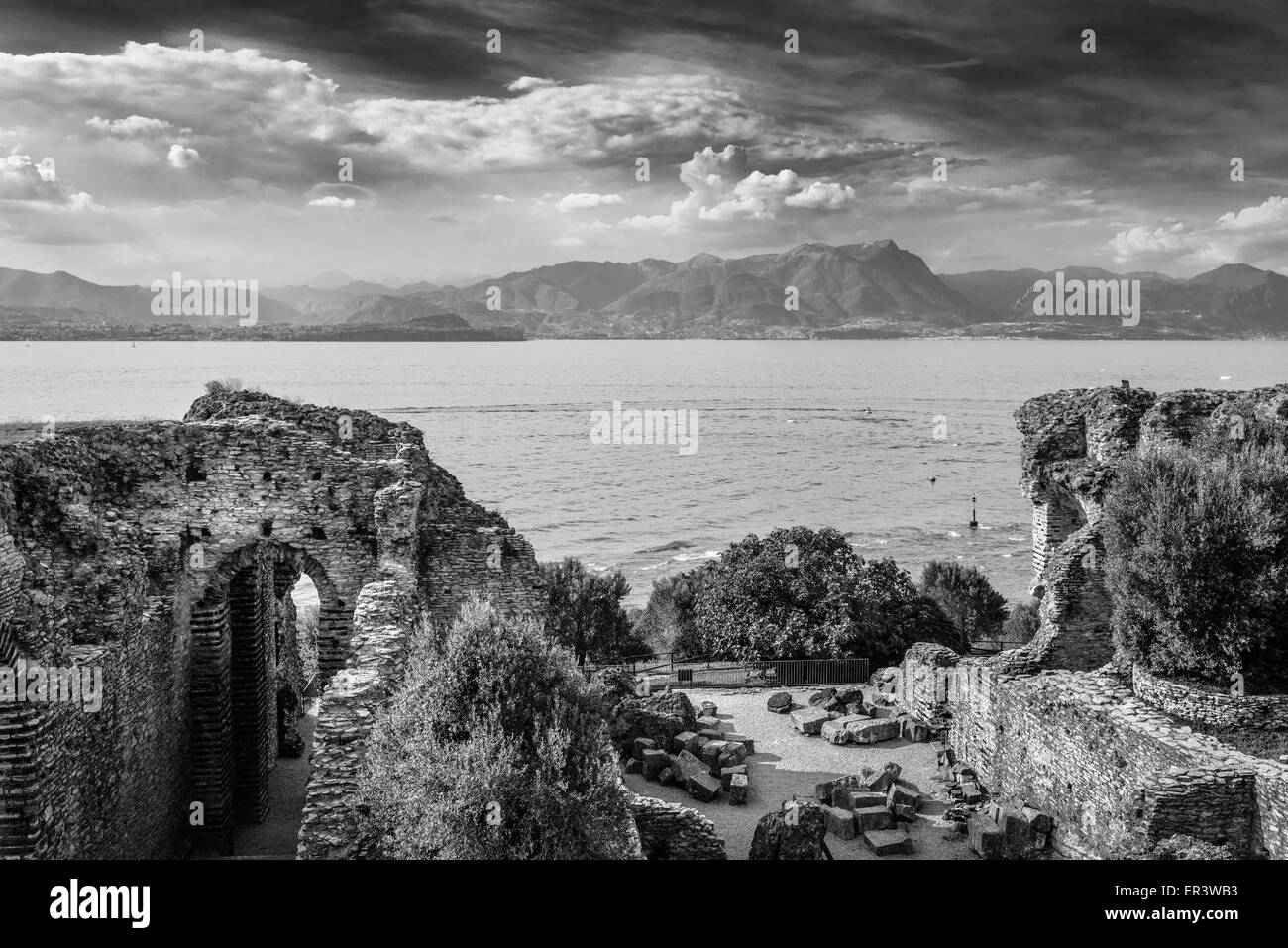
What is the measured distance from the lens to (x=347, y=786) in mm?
12016

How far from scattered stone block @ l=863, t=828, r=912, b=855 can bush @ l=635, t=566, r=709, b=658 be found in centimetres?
1916

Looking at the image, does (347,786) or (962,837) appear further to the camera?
(962,837)

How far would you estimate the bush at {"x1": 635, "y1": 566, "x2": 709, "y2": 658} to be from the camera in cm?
3984

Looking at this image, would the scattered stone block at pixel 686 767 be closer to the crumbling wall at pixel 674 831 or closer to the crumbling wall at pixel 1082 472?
the crumbling wall at pixel 674 831

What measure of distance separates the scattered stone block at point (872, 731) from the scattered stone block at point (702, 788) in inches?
191

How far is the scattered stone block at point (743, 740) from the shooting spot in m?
23.9

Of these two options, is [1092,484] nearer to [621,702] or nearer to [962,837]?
[962,837]

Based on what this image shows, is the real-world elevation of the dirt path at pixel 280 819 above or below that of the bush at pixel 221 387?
below

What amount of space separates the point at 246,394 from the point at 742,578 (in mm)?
19407

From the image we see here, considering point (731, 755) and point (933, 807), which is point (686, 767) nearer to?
point (731, 755)

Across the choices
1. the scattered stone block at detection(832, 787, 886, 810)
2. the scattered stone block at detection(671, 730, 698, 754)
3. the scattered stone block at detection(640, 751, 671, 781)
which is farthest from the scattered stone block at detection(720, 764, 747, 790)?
the scattered stone block at detection(832, 787, 886, 810)

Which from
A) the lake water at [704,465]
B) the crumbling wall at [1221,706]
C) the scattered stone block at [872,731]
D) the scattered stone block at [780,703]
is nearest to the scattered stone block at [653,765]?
the scattered stone block at [872,731]
